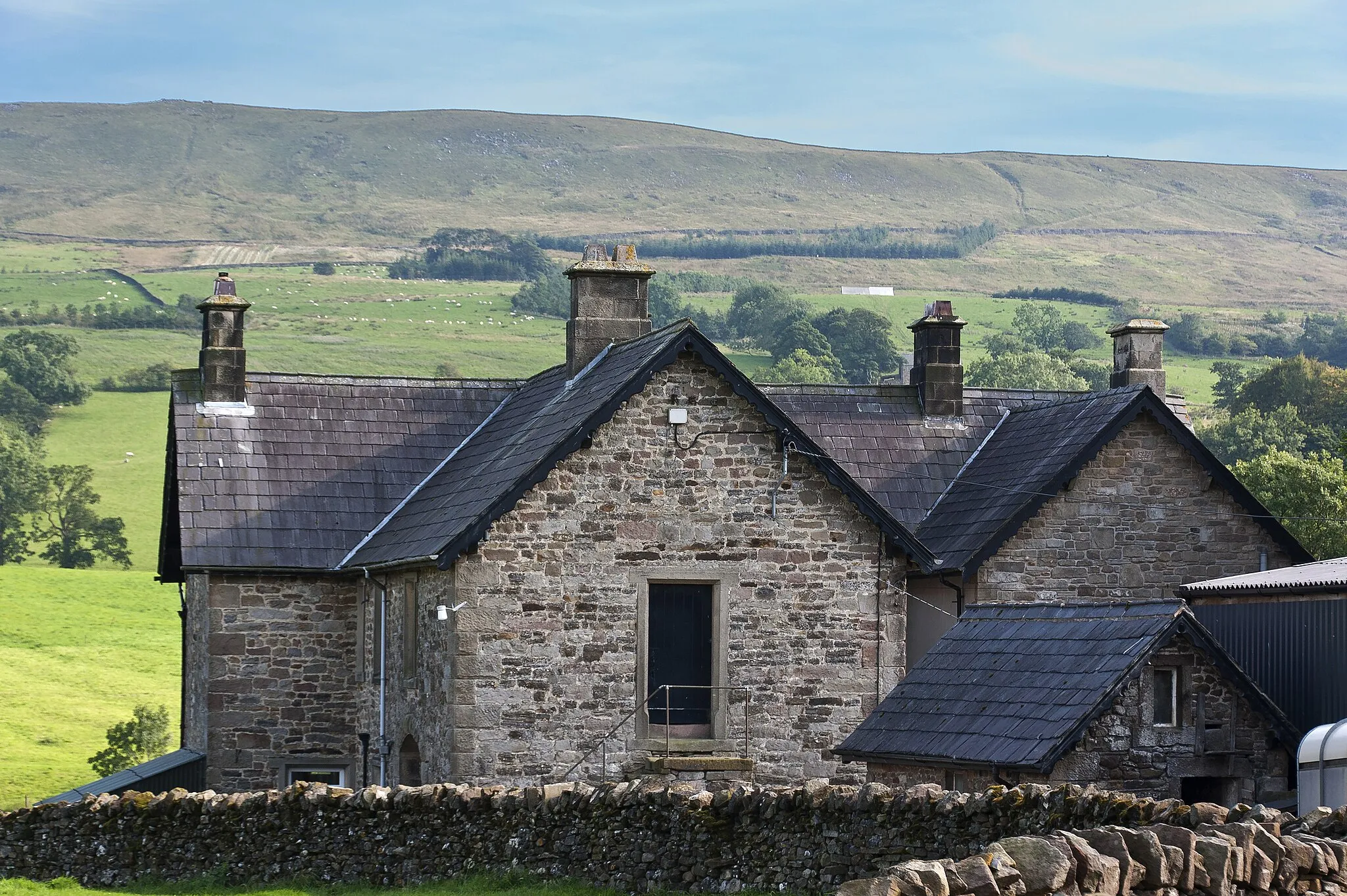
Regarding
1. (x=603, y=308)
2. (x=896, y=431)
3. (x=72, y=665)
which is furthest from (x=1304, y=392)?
(x=603, y=308)

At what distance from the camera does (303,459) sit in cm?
2991

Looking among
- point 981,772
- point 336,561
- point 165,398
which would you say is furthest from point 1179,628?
point 165,398

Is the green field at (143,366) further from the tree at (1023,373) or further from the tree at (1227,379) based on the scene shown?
the tree at (1023,373)

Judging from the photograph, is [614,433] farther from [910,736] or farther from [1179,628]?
[1179,628]

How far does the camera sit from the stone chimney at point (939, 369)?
32.2 metres

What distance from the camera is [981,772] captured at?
1989 centimetres

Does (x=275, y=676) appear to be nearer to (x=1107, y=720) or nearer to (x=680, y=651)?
(x=680, y=651)

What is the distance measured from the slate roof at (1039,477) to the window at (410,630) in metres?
7.25

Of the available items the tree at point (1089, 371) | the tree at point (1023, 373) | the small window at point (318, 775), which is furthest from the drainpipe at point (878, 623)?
the tree at point (1089, 371)

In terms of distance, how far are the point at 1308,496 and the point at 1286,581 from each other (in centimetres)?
2871

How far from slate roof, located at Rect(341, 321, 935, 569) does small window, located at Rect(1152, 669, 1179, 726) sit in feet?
19.5

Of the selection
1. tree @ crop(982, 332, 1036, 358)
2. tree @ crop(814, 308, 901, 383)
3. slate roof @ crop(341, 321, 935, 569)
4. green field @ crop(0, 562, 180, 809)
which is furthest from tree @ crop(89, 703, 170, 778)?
tree @ crop(982, 332, 1036, 358)

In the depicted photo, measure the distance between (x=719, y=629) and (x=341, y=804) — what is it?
683 cm

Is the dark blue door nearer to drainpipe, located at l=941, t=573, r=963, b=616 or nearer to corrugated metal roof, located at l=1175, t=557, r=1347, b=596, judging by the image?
drainpipe, located at l=941, t=573, r=963, b=616
